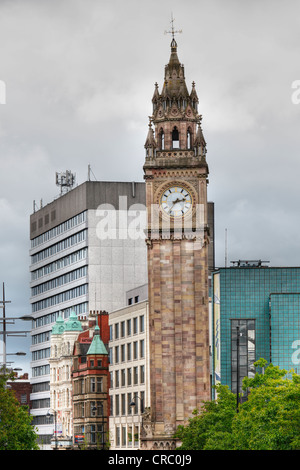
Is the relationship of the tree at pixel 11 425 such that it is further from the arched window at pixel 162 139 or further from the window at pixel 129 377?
the window at pixel 129 377

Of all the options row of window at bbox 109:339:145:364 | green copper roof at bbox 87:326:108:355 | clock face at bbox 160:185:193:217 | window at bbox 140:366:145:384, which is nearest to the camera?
clock face at bbox 160:185:193:217

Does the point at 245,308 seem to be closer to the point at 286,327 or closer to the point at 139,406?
the point at 286,327

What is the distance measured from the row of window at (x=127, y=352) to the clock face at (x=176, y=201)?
2431 centimetres

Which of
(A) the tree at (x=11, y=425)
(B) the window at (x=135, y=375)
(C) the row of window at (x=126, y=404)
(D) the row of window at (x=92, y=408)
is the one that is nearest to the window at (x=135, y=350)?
(B) the window at (x=135, y=375)

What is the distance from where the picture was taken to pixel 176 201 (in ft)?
470

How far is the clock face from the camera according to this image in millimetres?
142750

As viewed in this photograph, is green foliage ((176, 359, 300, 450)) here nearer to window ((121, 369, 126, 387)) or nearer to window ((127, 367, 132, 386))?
window ((127, 367, 132, 386))

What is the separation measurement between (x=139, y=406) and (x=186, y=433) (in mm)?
42578

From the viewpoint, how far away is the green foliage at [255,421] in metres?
88.0

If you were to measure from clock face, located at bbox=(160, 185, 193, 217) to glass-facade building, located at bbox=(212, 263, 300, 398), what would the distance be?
1014 cm

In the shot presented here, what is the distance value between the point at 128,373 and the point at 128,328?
216 inches

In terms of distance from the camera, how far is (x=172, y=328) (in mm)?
142125

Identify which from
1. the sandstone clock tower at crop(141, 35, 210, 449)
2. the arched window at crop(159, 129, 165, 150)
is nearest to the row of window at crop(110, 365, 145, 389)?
the sandstone clock tower at crop(141, 35, 210, 449)
